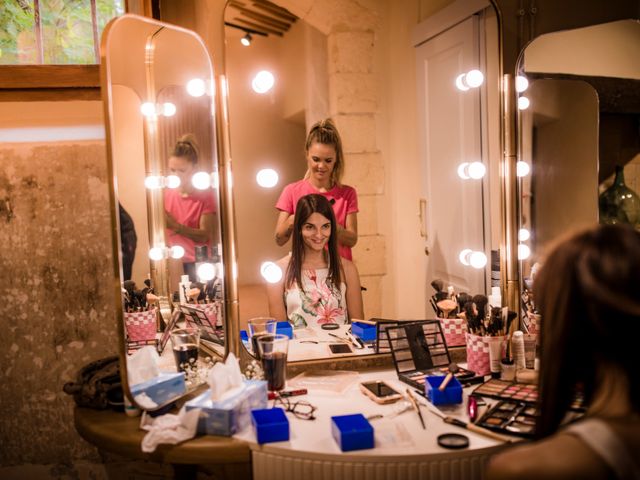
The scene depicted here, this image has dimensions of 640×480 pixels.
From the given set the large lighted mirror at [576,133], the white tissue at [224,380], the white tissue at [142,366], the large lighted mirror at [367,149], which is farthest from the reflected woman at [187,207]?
the large lighted mirror at [576,133]

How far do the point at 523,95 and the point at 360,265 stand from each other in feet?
2.71

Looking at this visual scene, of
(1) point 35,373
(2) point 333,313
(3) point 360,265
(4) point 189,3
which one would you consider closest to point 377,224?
(3) point 360,265

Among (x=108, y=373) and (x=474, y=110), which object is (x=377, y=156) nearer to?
(x=474, y=110)

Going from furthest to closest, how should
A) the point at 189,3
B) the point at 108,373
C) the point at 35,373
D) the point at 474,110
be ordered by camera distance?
the point at 35,373, the point at 474,110, the point at 189,3, the point at 108,373

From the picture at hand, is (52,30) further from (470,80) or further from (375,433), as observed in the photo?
(375,433)

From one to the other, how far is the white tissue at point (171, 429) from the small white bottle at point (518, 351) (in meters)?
0.91

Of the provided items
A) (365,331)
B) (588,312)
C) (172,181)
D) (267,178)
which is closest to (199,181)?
(172,181)

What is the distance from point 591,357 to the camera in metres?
0.86

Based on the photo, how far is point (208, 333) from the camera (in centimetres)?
170

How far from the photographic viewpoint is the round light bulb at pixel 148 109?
1.59 metres

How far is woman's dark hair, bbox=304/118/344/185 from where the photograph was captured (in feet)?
5.95

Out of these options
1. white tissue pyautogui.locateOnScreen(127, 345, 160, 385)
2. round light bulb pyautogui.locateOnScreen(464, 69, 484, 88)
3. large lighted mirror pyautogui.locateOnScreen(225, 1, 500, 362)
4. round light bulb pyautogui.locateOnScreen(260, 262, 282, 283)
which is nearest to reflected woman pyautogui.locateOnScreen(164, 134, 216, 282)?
large lighted mirror pyautogui.locateOnScreen(225, 1, 500, 362)

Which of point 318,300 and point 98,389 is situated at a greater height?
point 318,300

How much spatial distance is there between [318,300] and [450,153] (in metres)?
0.68
